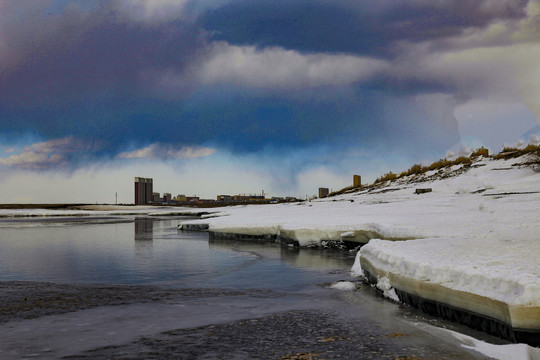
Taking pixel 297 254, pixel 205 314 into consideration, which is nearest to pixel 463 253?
pixel 205 314

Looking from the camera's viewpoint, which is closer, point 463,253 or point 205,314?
point 205,314

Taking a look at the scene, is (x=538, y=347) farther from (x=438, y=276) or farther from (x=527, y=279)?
(x=438, y=276)

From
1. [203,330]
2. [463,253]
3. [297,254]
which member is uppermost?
[463,253]

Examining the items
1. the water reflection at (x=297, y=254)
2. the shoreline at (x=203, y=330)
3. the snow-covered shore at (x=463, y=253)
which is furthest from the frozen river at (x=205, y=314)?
the snow-covered shore at (x=463, y=253)

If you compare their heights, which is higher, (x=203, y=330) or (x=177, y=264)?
(x=177, y=264)

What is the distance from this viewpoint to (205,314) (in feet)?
22.6

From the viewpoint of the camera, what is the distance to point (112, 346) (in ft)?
17.6

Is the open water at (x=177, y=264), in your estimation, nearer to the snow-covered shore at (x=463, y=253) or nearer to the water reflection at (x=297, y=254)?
the water reflection at (x=297, y=254)

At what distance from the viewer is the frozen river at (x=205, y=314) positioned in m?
5.20

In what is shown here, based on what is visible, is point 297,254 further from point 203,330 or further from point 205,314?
point 203,330

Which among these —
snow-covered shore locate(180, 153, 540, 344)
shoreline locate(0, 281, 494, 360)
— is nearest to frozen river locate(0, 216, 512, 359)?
shoreline locate(0, 281, 494, 360)

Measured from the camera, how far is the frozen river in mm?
5203

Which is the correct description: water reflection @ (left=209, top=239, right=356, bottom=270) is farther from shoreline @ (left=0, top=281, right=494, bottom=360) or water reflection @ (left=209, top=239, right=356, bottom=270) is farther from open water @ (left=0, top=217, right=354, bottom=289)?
shoreline @ (left=0, top=281, right=494, bottom=360)

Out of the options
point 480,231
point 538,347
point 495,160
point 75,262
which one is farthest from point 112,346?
point 495,160
